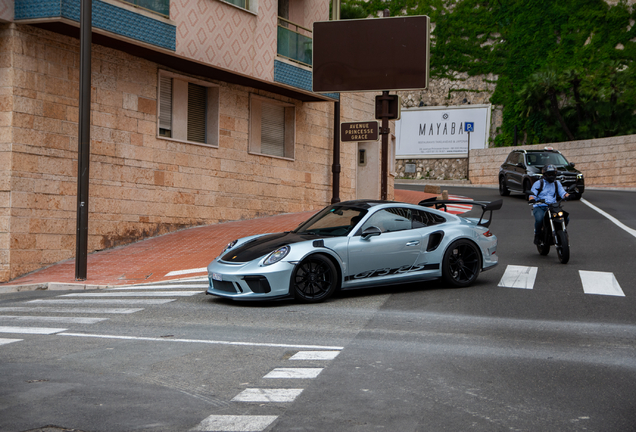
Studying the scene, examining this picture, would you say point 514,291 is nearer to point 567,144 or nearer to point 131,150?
point 131,150

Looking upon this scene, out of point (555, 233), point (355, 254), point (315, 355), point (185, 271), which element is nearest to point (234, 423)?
point (315, 355)

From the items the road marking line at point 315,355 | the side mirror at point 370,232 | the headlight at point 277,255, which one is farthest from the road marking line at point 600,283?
the road marking line at point 315,355

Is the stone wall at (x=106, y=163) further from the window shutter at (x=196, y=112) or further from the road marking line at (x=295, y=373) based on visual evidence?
the road marking line at (x=295, y=373)

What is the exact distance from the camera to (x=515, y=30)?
43.2m

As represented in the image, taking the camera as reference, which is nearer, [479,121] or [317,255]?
[317,255]

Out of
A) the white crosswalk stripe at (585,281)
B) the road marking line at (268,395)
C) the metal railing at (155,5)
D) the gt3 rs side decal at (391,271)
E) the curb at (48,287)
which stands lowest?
the curb at (48,287)

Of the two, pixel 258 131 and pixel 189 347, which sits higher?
pixel 258 131

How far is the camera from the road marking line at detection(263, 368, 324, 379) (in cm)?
562

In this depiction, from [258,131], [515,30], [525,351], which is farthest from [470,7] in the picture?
[525,351]

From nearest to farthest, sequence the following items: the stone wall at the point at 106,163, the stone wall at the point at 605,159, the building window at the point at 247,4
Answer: the stone wall at the point at 106,163 < the building window at the point at 247,4 < the stone wall at the point at 605,159

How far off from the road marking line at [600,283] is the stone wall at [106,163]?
31.9 ft

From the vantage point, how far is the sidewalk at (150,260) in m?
12.6

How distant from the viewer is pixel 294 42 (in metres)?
20.4

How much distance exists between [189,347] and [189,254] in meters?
8.54
